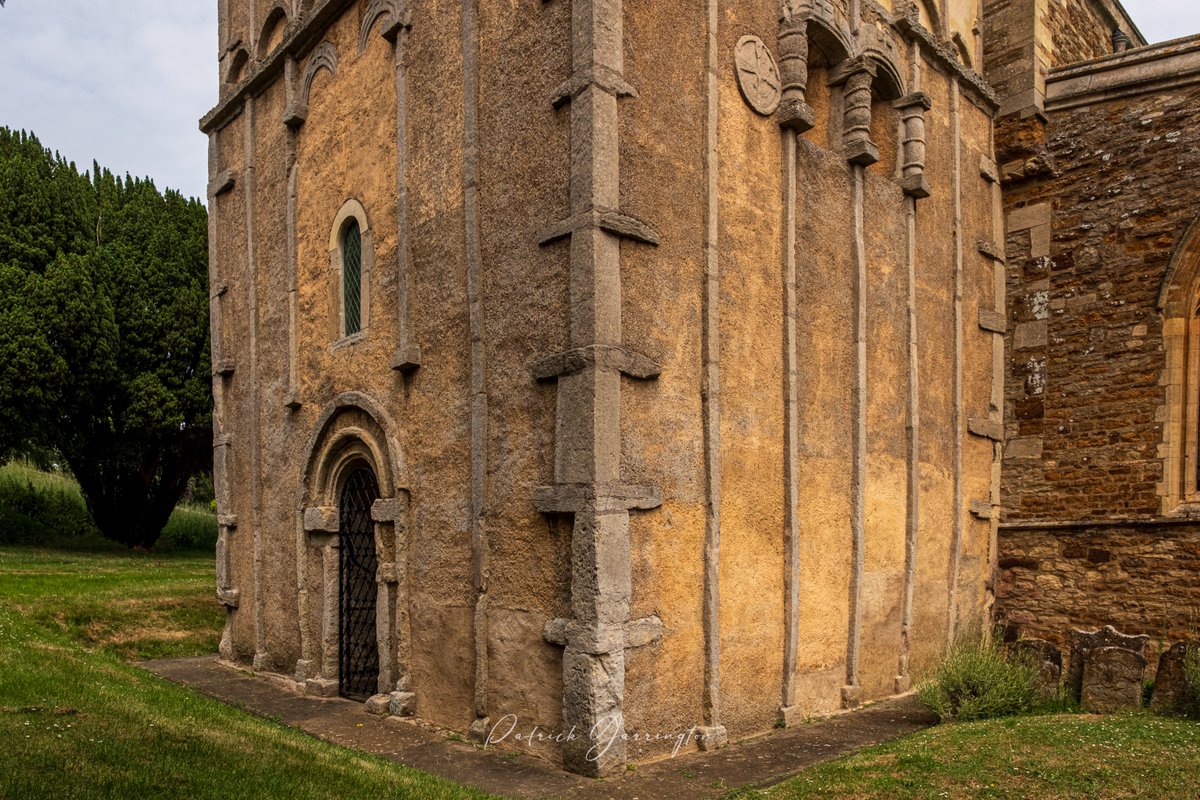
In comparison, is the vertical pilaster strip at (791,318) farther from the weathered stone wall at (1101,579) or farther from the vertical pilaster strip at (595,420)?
the weathered stone wall at (1101,579)

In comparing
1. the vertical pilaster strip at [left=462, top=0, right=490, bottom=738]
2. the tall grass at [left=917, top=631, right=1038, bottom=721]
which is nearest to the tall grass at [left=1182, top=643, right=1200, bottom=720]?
the tall grass at [left=917, top=631, right=1038, bottom=721]

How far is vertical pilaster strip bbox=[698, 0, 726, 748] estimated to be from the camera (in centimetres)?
713

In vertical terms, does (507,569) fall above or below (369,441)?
below

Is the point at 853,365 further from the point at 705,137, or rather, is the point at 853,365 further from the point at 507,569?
the point at 507,569

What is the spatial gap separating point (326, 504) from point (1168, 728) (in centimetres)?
806

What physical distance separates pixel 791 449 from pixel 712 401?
45.1 inches

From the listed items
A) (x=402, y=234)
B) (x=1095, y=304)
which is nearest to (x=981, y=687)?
(x=1095, y=304)

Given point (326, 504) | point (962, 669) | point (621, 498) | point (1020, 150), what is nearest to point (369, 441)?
point (326, 504)

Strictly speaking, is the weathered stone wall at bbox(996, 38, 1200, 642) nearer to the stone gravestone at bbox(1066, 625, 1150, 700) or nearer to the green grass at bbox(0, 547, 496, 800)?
the stone gravestone at bbox(1066, 625, 1150, 700)

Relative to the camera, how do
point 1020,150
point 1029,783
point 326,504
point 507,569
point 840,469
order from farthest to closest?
point 1020,150 < point 326,504 < point 840,469 < point 507,569 < point 1029,783

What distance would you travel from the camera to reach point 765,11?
8.34 metres

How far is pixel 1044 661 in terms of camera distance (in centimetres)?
831

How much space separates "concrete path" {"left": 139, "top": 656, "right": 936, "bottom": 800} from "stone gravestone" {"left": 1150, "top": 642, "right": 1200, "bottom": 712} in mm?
1860

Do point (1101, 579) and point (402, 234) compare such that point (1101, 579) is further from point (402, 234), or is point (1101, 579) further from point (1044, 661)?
point (402, 234)
